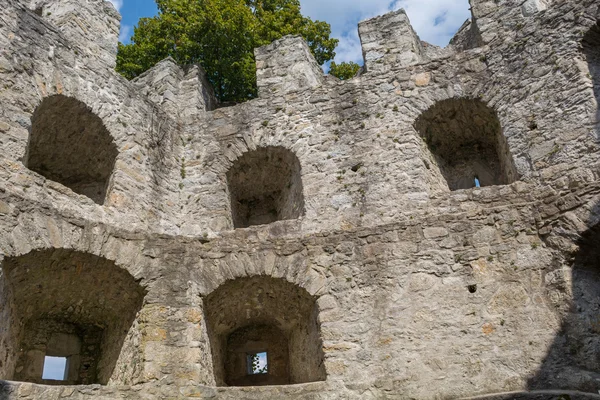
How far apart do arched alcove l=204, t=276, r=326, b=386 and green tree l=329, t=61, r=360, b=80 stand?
858cm

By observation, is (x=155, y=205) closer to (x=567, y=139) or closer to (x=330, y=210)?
(x=330, y=210)

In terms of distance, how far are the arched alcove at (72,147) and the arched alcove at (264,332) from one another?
7.97 ft

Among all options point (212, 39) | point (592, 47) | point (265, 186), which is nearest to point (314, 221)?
point (265, 186)

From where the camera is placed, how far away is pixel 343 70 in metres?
15.1

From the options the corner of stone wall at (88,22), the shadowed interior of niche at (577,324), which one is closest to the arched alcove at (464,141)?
the shadowed interior of niche at (577,324)

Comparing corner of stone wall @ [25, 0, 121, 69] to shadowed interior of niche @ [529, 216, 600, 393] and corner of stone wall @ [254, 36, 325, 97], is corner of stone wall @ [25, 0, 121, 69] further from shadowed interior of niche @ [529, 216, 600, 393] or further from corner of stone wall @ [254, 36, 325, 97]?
shadowed interior of niche @ [529, 216, 600, 393]

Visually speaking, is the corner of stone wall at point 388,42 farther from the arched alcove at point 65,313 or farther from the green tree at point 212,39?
the arched alcove at point 65,313

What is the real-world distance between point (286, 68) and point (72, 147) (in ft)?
12.3

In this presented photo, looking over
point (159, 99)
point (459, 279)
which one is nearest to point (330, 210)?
point (459, 279)

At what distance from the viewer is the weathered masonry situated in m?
6.32

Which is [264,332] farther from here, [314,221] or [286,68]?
[286,68]

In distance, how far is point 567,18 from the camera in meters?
7.93

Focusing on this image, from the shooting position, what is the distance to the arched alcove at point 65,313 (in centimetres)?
632

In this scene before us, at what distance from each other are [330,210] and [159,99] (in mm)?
3867
